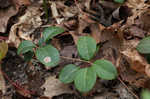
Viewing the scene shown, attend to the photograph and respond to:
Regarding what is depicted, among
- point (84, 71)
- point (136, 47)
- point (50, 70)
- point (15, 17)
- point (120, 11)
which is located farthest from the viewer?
point (15, 17)

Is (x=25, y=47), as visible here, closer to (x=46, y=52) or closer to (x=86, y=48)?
(x=46, y=52)

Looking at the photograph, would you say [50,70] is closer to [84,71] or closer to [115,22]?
[84,71]

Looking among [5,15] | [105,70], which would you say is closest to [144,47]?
A: [105,70]

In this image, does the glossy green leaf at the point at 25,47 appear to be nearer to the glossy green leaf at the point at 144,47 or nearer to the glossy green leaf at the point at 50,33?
the glossy green leaf at the point at 50,33

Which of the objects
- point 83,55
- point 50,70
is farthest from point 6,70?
point 83,55

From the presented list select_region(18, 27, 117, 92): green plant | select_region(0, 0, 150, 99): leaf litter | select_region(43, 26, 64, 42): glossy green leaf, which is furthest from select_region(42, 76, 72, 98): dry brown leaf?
select_region(43, 26, 64, 42): glossy green leaf

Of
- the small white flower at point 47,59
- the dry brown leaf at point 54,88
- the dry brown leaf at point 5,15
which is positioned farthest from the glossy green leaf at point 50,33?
the dry brown leaf at point 5,15

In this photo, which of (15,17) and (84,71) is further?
(15,17)
